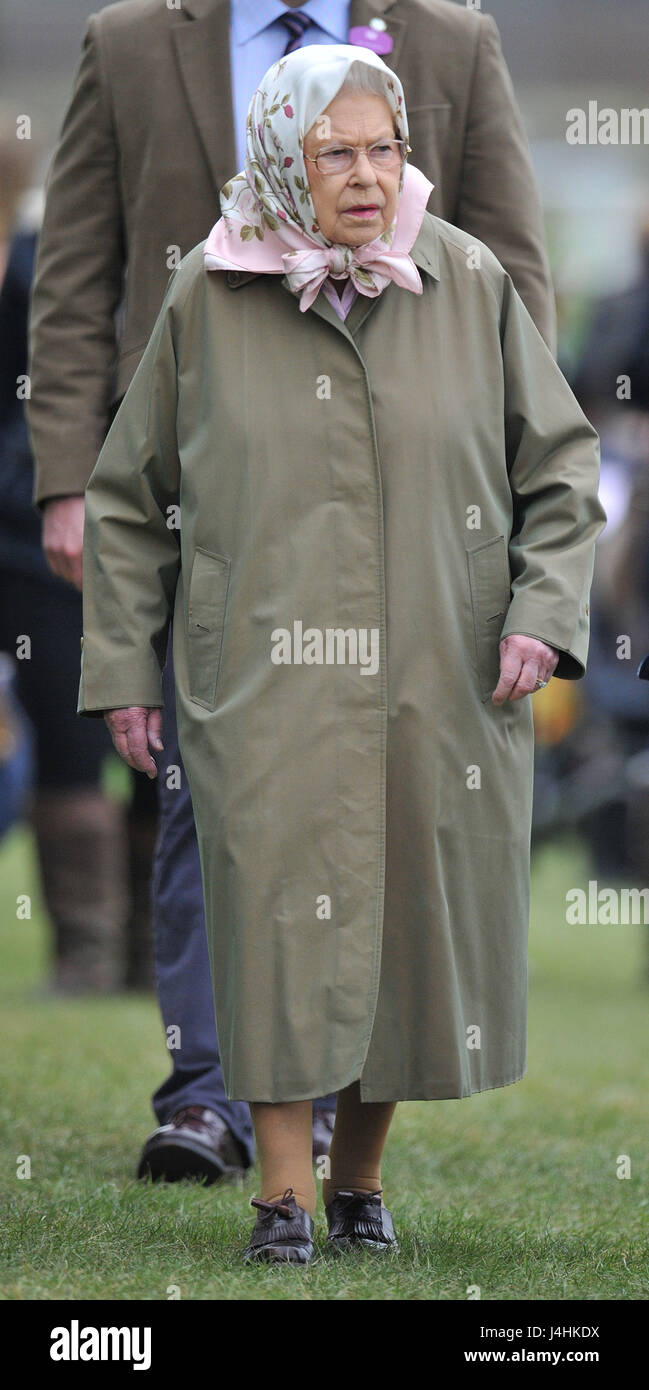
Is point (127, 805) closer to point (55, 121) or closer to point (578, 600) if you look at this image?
point (578, 600)

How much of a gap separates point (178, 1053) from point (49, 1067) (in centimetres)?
116

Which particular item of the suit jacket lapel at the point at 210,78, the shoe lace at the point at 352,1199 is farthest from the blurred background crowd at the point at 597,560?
the shoe lace at the point at 352,1199

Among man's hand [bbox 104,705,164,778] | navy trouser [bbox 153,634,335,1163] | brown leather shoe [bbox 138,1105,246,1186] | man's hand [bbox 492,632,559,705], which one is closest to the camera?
man's hand [bbox 492,632,559,705]

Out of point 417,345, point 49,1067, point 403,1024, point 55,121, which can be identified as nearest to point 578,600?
point 417,345

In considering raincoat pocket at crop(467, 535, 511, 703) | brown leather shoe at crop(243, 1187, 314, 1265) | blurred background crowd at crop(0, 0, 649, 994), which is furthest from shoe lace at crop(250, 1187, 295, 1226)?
blurred background crowd at crop(0, 0, 649, 994)

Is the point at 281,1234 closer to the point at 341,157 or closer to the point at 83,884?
the point at 341,157

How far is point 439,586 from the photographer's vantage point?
3.26 metres

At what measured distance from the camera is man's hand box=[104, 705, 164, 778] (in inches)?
133

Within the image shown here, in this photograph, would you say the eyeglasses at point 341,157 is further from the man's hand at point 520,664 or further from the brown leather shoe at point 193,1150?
the brown leather shoe at point 193,1150

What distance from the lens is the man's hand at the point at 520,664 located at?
3234 mm

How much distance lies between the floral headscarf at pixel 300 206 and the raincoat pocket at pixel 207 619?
0.41 m

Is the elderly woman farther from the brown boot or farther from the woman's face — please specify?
the brown boot

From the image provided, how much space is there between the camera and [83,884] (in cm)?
670

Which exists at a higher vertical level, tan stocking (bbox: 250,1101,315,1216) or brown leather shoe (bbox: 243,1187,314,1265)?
tan stocking (bbox: 250,1101,315,1216)
